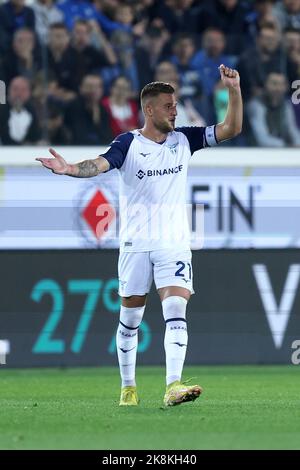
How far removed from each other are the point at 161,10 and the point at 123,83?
1546 mm

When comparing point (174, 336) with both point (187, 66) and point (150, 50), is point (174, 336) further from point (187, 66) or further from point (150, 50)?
point (150, 50)

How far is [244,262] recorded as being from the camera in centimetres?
1521

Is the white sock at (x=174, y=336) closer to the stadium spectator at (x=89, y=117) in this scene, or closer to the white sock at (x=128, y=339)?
the white sock at (x=128, y=339)

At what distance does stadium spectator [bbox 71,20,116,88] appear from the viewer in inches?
628

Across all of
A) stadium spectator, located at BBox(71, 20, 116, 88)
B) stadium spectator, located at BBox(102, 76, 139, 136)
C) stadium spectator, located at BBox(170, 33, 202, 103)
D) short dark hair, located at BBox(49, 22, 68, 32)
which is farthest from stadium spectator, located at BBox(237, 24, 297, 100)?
short dark hair, located at BBox(49, 22, 68, 32)

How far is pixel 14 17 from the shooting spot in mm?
15906

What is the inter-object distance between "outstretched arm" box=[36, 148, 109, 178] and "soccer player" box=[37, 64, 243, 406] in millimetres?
204

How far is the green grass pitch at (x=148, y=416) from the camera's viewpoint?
7031 mm

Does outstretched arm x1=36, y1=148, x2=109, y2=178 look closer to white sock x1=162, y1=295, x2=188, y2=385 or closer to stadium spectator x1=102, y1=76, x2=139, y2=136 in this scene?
white sock x1=162, y1=295, x2=188, y2=385

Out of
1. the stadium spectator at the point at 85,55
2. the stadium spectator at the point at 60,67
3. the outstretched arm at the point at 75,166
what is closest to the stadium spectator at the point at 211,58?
the stadium spectator at the point at 85,55

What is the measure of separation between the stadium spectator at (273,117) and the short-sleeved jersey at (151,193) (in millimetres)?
7063

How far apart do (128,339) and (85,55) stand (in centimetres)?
733
